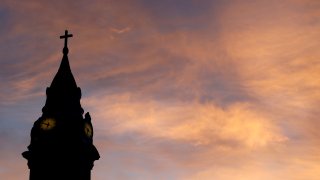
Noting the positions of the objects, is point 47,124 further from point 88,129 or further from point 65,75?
point 65,75

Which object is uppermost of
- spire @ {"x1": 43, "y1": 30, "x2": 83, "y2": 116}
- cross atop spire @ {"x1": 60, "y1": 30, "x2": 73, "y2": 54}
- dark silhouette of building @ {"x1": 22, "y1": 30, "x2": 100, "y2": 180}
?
cross atop spire @ {"x1": 60, "y1": 30, "x2": 73, "y2": 54}

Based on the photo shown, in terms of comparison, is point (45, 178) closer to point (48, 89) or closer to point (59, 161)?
point (59, 161)

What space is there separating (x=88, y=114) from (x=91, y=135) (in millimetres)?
1810

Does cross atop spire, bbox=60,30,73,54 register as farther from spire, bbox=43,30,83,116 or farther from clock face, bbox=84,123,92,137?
clock face, bbox=84,123,92,137

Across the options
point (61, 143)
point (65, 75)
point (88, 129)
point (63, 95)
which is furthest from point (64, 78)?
point (61, 143)

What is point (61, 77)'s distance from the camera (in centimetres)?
6875

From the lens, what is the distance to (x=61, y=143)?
64.9 metres

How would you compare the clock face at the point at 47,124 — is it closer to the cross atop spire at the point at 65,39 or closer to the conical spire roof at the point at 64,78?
the conical spire roof at the point at 64,78

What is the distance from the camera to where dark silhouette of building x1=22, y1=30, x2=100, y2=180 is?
64.5m

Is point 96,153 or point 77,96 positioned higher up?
point 77,96

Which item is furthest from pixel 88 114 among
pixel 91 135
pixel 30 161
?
pixel 30 161

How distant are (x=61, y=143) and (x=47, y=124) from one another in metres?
1.94

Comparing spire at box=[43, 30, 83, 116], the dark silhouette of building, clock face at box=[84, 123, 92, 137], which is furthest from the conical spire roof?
clock face at box=[84, 123, 92, 137]

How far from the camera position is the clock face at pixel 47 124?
64.9 metres
